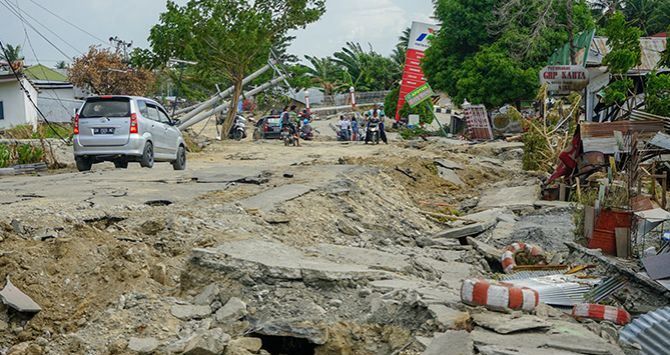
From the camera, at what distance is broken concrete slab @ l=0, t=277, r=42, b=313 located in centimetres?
655

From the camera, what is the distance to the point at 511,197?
645 inches

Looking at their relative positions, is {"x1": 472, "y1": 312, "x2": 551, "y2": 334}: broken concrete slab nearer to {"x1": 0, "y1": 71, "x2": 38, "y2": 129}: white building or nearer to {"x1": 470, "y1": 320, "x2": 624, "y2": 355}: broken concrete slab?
{"x1": 470, "y1": 320, "x2": 624, "y2": 355}: broken concrete slab

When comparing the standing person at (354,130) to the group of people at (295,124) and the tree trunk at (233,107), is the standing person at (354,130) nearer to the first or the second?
the group of people at (295,124)

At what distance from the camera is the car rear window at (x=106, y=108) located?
55.9 feet

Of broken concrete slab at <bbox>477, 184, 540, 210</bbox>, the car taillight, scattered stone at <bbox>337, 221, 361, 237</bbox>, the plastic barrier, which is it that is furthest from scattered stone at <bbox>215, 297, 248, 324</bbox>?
the car taillight

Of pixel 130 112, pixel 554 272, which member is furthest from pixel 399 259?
pixel 130 112

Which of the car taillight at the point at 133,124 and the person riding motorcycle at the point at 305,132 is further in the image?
the person riding motorcycle at the point at 305,132

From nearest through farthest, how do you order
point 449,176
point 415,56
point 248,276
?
point 248,276 → point 449,176 → point 415,56

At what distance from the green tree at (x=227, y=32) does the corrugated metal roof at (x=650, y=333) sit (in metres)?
29.1

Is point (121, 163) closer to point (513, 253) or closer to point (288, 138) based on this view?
point (513, 253)

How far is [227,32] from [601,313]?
29212mm

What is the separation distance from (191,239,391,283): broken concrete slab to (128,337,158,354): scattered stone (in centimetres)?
116

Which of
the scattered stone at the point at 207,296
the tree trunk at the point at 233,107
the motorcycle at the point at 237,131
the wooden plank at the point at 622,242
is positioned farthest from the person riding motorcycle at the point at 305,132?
the scattered stone at the point at 207,296

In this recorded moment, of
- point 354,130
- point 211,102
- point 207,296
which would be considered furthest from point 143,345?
point 354,130
